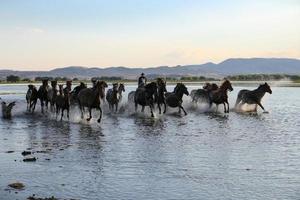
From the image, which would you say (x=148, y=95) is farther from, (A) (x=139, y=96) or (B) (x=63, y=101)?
(B) (x=63, y=101)

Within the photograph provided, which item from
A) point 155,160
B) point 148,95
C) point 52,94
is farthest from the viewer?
point 52,94

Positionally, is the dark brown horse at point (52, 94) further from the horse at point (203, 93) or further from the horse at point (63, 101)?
the horse at point (203, 93)

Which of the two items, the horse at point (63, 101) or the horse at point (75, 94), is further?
the horse at point (75, 94)

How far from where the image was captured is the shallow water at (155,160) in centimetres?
1123

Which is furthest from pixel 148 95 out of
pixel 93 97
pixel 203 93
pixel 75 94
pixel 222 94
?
pixel 203 93

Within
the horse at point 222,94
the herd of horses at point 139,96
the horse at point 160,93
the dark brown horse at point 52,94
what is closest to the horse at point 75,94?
the herd of horses at point 139,96

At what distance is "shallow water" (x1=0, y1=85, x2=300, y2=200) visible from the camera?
36.8ft

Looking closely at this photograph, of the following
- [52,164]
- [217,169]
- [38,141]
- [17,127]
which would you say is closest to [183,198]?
[217,169]

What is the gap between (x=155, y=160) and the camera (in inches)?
578

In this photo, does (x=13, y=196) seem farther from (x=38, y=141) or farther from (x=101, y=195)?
(x=38, y=141)

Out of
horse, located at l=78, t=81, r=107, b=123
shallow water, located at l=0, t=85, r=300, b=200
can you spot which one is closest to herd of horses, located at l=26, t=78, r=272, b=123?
horse, located at l=78, t=81, r=107, b=123

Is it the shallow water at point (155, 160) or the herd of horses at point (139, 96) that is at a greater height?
the herd of horses at point (139, 96)

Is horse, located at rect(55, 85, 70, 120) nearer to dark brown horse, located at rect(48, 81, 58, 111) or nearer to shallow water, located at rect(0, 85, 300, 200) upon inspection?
dark brown horse, located at rect(48, 81, 58, 111)

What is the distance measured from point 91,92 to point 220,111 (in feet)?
32.3
